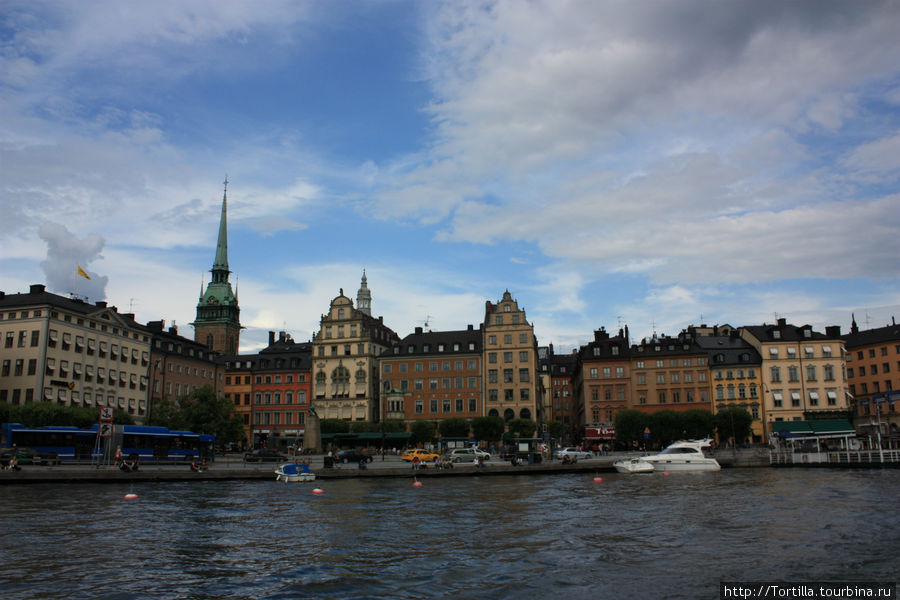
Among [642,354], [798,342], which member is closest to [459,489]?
[642,354]

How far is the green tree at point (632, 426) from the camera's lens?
3551 inches

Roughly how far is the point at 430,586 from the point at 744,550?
1046 cm

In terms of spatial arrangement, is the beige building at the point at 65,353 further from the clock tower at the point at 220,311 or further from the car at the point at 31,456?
the clock tower at the point at 220,311

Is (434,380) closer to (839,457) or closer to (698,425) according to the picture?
(698,425)

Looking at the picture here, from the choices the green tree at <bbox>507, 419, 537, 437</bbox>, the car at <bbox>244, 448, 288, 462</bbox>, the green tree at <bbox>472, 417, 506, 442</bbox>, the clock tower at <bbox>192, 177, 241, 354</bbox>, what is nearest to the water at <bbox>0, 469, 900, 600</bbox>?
the car at <bbox>244, 448, 288, 462</bbox>

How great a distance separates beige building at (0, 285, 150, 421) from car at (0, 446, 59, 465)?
63.0 feet

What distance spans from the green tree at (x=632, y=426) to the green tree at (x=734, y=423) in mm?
8884

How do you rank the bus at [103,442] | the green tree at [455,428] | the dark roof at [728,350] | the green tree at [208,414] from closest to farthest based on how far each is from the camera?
the bus at [103,442], the green tree at [208,414], the green tree at [455,428], the dark roof at [728,350]

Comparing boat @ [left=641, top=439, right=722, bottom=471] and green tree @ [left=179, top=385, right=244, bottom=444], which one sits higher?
green tree @ [left=179, top=385, right=244, bottom=444]

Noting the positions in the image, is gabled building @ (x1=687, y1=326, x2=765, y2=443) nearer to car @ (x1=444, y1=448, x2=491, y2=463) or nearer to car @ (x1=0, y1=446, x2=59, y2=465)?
car @ (x1=444, y1=448, x2=491, y2=463)

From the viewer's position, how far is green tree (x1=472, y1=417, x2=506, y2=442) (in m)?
93.4

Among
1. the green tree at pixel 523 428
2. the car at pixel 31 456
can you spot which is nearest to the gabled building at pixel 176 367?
the car at pixel 31 456

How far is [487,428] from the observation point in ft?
306

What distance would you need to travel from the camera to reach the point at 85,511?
33250mm
